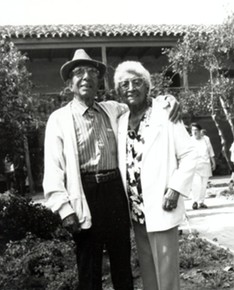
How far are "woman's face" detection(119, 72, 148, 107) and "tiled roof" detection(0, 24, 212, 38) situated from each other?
1393 cm

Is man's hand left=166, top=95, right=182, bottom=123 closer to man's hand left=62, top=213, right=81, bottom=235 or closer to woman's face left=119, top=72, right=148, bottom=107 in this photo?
woman's face left=119, top=72, right=148, bottom=107

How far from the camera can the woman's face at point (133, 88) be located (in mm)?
3350

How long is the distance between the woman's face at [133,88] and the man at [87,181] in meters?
0.23

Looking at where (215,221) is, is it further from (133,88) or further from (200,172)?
(133,88)

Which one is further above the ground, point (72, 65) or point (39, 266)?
point (72, 65)

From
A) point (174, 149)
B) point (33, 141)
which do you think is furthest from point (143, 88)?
point (33, 141)

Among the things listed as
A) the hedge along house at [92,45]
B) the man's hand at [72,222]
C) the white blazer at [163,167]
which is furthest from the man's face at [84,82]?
the hedge along house at [92,45]

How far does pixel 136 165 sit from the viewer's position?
3.33m

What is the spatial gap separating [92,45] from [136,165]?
1471 cm

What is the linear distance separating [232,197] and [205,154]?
67.8 inches

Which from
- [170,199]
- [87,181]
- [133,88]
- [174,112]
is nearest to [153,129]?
[174,112]

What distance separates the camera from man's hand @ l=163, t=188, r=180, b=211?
3174 mm

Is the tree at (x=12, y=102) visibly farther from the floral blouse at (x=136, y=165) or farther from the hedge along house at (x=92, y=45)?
the hedge along house at (x=92, y=45)

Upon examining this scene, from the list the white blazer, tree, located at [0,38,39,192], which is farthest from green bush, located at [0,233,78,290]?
tree, located at [0,38,39,192]
